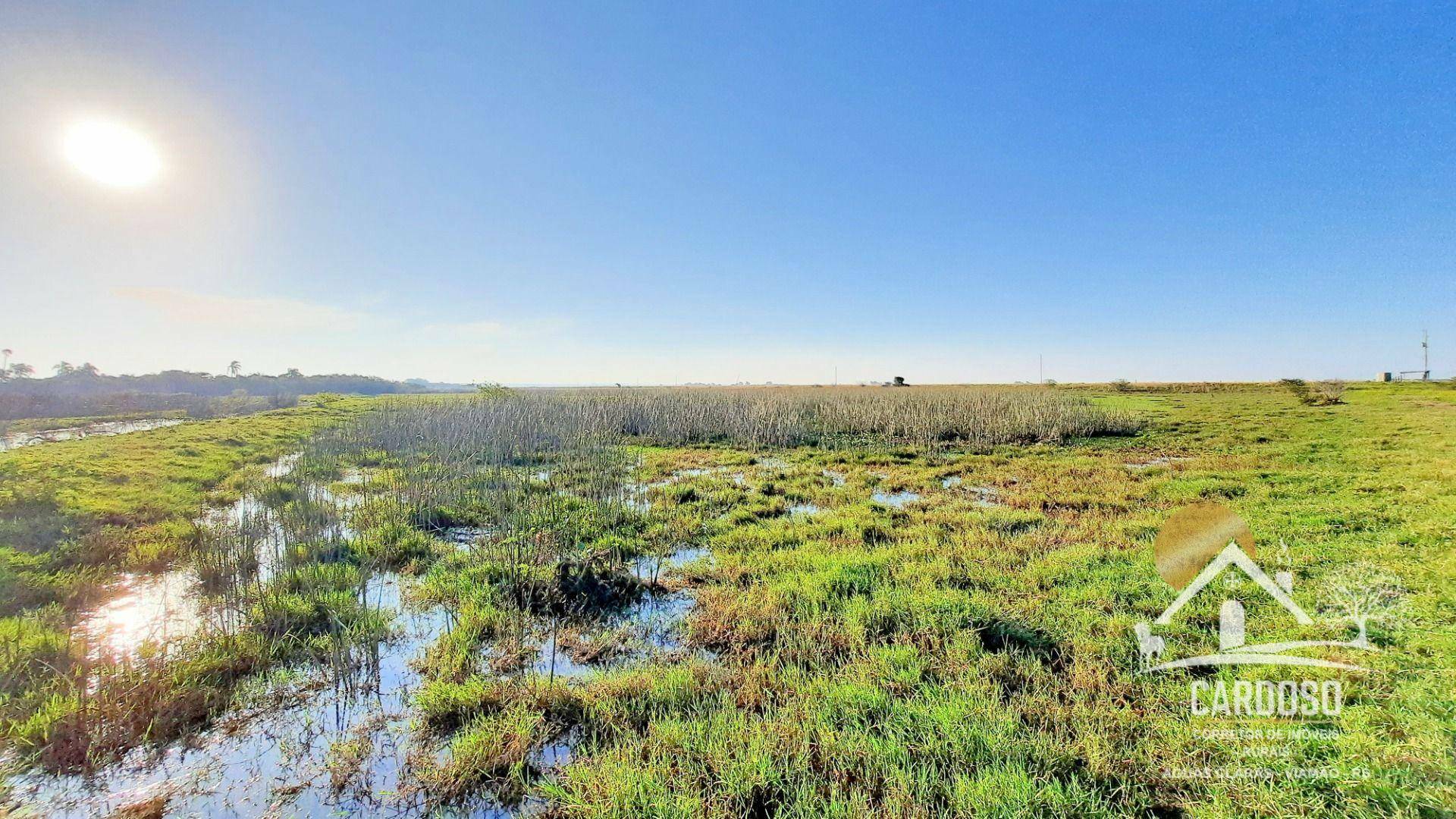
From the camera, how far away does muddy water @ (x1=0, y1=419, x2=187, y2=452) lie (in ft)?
57.9

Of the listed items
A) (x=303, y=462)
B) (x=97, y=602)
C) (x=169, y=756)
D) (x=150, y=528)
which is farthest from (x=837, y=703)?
(x=303, y=462)

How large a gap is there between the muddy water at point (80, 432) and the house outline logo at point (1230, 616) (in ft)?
86.7

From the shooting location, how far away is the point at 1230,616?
4.26 m

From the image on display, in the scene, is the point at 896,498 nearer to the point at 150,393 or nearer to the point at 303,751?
the point at 303,751

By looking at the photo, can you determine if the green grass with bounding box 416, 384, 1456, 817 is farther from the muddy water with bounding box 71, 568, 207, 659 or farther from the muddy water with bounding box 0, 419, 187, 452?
the muddy water with bounding box 0, 419, 187, 452

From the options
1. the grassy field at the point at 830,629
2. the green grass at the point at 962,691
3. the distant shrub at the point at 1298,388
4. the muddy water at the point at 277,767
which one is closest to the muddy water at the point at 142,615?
the grassy field at the point at 830,629

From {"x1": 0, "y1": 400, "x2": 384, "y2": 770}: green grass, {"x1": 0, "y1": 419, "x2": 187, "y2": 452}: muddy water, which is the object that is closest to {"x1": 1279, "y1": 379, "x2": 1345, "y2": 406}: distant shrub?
{"x1": 0, "y1": 400, "x2": 384, "y2": 770}: green grass

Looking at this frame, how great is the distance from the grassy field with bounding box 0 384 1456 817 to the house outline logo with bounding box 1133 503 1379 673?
0.36 feet

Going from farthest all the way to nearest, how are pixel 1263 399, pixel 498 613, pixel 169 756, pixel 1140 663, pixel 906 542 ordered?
pixel 1263 399 → pixel 906 542 → pixel 498 613 → pixel 1140 663 → pixel 169 756

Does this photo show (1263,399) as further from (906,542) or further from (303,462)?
(303,462)

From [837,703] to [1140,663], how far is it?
230 centimetres

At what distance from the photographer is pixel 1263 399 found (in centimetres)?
3275

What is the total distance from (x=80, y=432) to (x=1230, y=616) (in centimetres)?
3666

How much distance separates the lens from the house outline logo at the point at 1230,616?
3.53m
